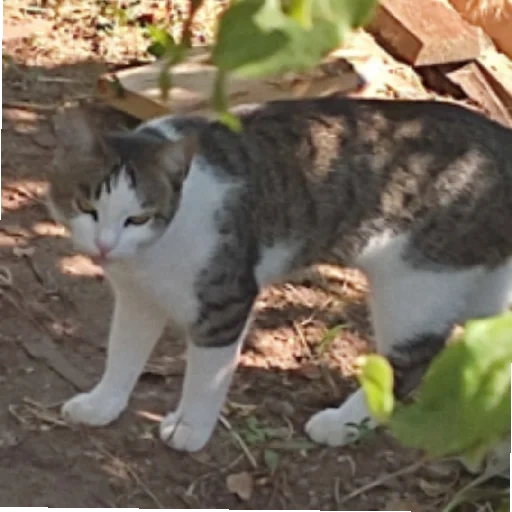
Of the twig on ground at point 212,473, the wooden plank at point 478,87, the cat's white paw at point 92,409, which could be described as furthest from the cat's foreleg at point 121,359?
the wooden plank at point 478,87

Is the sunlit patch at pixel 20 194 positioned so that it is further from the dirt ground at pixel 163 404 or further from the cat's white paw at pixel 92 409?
the cat's white paw at pixel 92 409

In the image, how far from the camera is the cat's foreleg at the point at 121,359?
241 cm

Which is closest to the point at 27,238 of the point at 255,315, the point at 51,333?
the point at 51,333

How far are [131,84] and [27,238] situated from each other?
528 mm

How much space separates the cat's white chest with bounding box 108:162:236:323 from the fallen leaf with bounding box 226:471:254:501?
37cm

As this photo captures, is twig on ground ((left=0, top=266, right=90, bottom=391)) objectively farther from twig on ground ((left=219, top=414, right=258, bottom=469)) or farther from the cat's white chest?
the cat's white chest

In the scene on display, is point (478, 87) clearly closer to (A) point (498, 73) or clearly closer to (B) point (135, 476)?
(A) point (498, 73)

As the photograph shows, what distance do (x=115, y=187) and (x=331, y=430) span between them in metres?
0.72

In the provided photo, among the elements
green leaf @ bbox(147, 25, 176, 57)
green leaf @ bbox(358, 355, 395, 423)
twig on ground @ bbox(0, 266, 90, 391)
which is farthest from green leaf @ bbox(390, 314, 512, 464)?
green leaf @ bbox(147, 25, 176, 57)

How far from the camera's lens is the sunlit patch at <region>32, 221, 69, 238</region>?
299 cm

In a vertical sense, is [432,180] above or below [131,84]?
above

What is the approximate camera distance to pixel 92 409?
248cm

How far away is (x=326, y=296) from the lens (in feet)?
9.68

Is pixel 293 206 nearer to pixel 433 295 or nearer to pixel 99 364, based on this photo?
pixel 433 295
